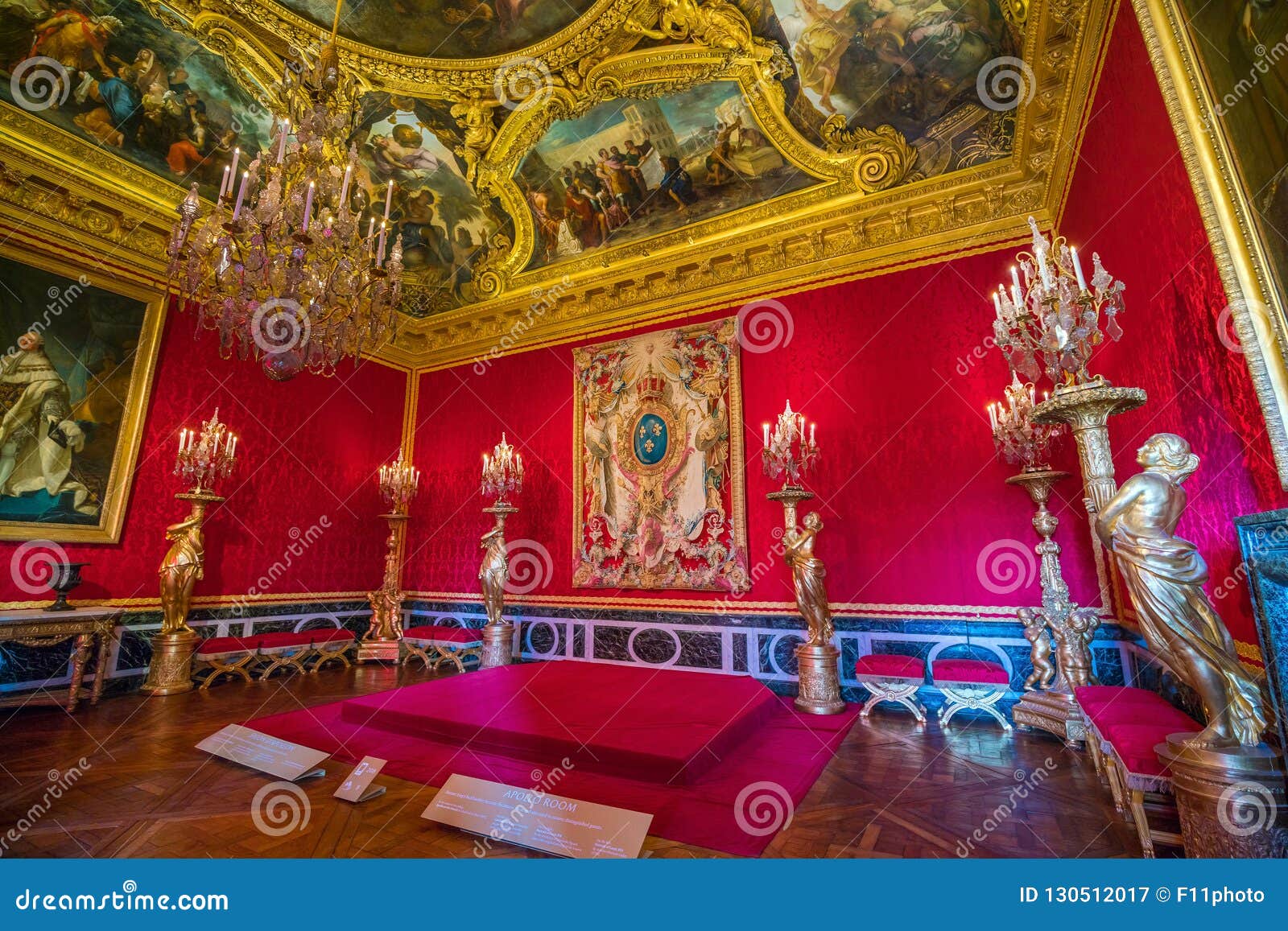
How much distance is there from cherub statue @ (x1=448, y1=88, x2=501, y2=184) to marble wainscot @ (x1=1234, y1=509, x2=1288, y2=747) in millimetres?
7981

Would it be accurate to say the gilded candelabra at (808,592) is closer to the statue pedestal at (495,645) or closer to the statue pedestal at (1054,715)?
the statue pedestal at (1054,715)

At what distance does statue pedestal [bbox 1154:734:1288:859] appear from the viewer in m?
1.85

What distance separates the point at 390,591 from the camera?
27.6ft

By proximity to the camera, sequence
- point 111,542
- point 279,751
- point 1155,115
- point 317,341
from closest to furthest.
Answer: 1. point 1155,115
2. point 279,751
3. point 317,341
4. point 111,542

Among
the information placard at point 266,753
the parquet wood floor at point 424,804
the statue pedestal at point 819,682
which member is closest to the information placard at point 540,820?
the parquet wood floor at point 424,804

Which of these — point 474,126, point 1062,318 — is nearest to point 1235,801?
point 1062,318

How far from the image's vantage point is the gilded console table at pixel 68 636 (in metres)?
4.94

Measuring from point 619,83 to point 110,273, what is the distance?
644 centimetres

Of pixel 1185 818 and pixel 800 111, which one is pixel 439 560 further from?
pixel 1185 818

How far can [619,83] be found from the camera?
6324 mm

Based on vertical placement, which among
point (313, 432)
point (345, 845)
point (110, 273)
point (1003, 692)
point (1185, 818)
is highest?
point (110, 273)

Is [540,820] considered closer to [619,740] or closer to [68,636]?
[619,740]

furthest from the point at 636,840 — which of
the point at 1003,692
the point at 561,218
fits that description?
the point at 561,218

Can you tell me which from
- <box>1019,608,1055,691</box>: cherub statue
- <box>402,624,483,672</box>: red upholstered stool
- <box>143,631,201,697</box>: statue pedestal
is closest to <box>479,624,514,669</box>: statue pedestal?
<box>402,624,483,672</box>: red upholstered stool
